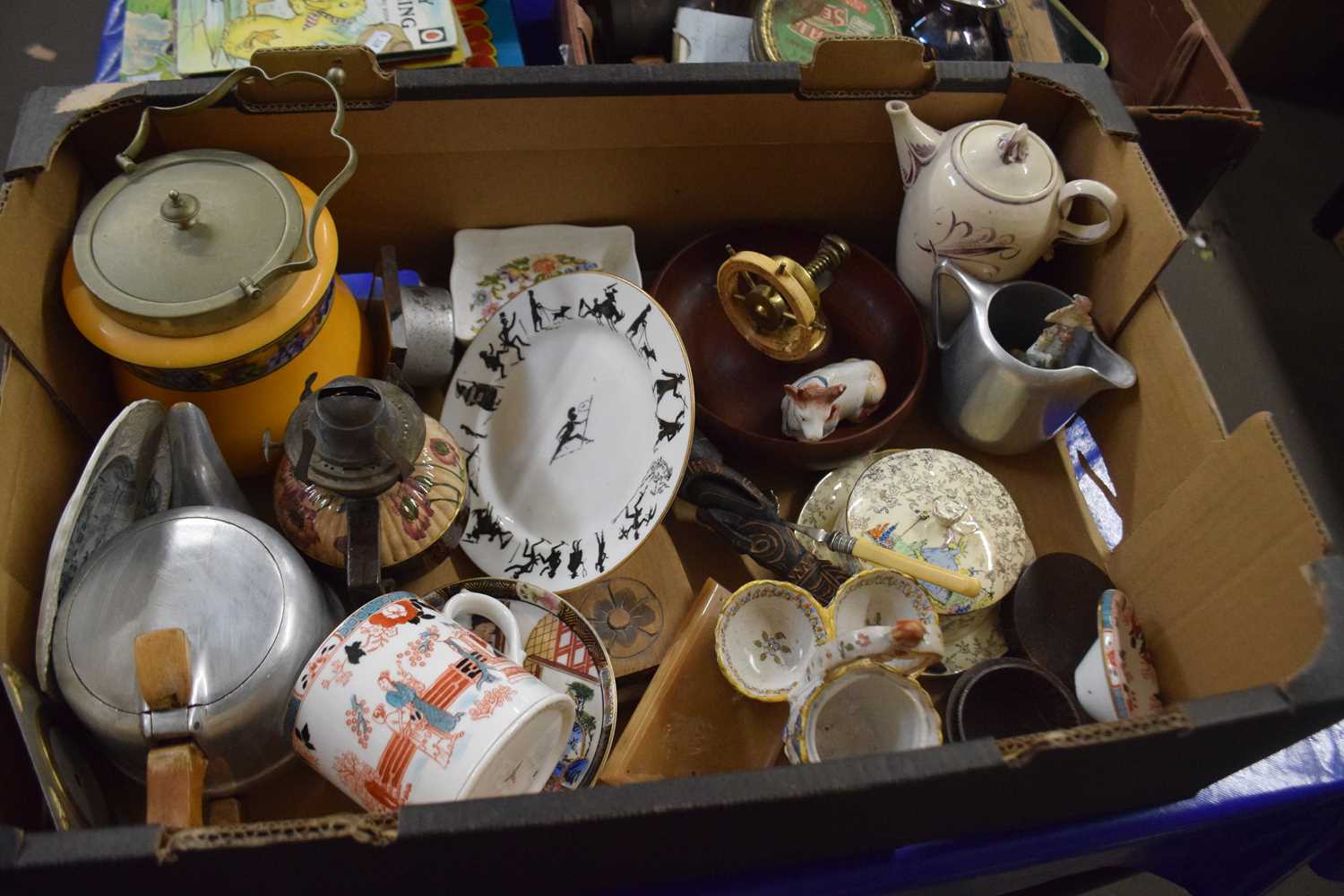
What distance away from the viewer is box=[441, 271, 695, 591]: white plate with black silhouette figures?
31.6 inches

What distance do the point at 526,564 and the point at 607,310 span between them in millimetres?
239

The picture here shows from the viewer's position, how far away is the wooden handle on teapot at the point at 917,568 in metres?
0.78

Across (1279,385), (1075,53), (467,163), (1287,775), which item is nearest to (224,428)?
(467,163)

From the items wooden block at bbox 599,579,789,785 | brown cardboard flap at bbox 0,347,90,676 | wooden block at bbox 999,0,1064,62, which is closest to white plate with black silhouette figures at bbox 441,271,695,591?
wooden block at bbox 599,579,789,785

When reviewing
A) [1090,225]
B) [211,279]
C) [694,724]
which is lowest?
[694,724]

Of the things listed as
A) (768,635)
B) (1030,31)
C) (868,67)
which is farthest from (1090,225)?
(768,635)

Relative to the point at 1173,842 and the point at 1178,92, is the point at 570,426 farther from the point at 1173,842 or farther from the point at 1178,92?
the point at 1178,92

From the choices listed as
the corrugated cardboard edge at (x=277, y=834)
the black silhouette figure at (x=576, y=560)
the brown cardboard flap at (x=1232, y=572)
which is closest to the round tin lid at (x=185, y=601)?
the corrugated cardboard edge at (x=277, y=834)

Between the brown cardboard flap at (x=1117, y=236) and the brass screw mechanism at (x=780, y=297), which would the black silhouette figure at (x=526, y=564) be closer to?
the brass screw mechanism at (x=780, y=297)

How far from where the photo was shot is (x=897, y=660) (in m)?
0.70

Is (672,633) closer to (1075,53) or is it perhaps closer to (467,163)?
(467,163)

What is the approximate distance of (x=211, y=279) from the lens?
703 mm

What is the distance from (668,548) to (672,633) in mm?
83

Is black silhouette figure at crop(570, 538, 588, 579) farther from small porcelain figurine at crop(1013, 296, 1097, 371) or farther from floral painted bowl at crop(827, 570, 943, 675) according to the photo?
small porcelain figurine at crop(1013, 296, 1097, 371)
